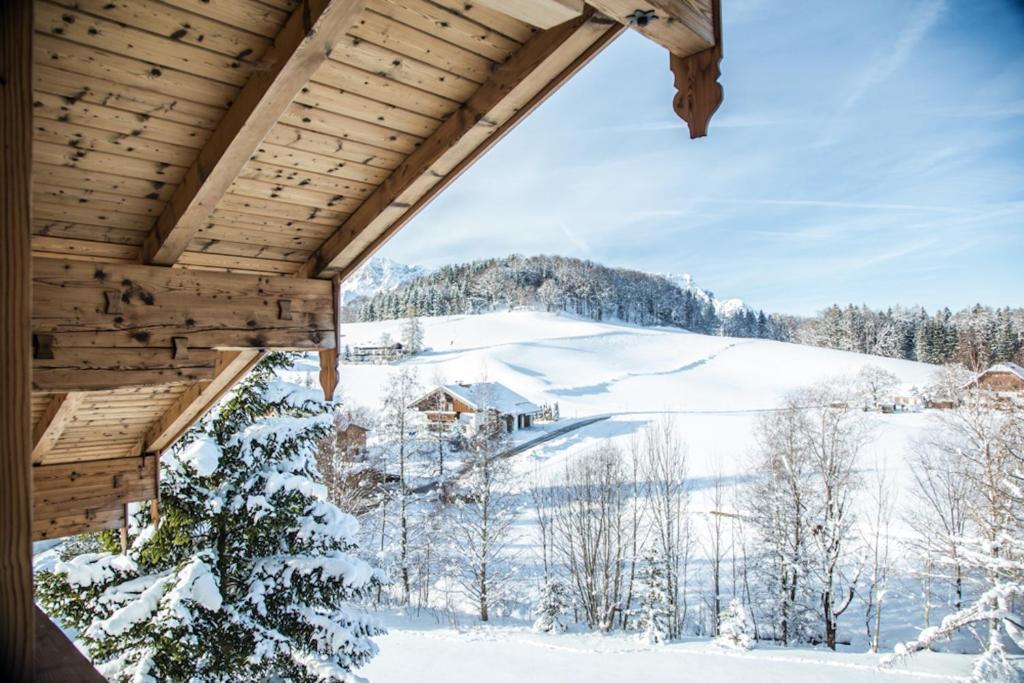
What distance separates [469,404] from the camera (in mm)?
28703

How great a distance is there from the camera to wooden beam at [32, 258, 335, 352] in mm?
2787

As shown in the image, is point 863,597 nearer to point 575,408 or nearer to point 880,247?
point 575,408

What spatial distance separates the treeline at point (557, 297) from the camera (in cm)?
7475

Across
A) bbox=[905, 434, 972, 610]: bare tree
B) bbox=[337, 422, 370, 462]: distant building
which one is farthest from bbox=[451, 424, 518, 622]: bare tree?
bbox=[905, 434, 972, 610]: bare tree

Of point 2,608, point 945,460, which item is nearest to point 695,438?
point 945,460

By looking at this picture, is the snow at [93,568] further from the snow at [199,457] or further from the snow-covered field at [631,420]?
the snow-covered field at [631,420]

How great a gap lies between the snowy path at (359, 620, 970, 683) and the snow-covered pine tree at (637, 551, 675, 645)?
103cm

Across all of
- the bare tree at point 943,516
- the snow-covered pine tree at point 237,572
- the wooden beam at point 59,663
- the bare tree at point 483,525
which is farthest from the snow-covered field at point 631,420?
the wooden beam at point 59,663

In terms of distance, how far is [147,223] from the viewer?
296 cm

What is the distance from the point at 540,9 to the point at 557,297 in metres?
74.5

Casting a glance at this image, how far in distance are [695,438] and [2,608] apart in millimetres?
29874

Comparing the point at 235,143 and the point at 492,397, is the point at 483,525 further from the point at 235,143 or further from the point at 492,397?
the point at 235,143

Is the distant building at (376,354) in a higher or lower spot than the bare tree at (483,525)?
higher

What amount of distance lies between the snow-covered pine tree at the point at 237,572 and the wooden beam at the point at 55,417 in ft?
7.79
